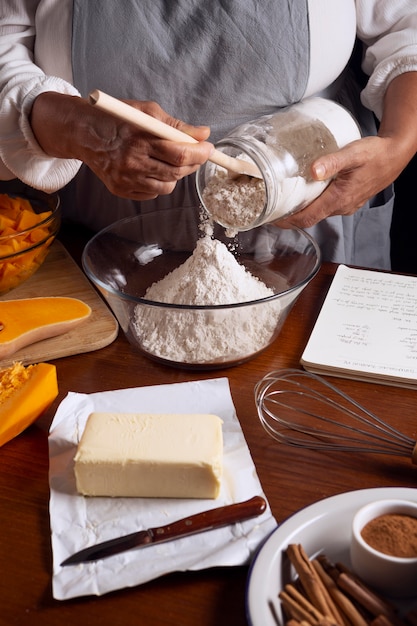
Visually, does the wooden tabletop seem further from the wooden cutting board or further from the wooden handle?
the wooden handle

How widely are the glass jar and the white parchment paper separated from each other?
0.21 metres

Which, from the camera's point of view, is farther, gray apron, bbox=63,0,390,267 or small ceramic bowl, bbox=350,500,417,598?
Result: gray apron, bbox=63,0,390,267

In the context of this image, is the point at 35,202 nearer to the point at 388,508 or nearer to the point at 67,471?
the point at 67,471

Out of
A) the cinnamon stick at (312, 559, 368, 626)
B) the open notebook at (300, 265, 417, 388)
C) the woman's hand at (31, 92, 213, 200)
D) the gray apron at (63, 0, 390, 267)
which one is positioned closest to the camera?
the cinnamon stick at (312, 559, 368, 626)

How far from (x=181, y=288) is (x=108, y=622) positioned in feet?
1.50

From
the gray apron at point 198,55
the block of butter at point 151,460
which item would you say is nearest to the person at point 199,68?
the gray apron at point 198,55

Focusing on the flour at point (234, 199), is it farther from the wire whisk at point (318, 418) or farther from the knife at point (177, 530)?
the knife at point (177, 530)

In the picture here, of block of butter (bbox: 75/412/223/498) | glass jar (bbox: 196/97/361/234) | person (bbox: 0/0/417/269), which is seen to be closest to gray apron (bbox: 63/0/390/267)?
person (bbox: 0/0/417/269)

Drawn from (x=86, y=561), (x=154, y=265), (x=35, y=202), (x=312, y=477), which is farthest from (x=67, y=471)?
(x=35, y=202)

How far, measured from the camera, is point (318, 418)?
0.83 m

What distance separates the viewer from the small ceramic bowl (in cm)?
58

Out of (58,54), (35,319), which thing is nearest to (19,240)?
(35,319)

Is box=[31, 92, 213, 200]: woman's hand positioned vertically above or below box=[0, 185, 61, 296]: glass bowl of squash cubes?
above

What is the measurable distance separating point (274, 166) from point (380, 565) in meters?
0.44
